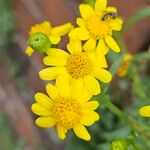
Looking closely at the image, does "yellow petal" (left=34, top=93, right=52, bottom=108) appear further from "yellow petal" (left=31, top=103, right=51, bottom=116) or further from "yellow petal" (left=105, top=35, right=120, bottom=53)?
"yellow petal" (left=105, top=35, right=120, bottom=53)

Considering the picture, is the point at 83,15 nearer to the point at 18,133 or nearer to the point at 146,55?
the point at 146,55

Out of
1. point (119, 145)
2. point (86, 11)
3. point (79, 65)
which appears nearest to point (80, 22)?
point (86, 11)

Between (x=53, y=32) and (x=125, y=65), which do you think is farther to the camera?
(x=125, y=65)

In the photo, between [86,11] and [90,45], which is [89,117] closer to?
[90,45]

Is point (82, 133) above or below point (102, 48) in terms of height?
below

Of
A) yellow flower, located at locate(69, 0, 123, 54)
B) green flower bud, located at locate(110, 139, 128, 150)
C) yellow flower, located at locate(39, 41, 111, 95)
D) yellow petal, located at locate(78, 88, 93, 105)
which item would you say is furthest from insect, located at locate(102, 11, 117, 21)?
green flower bud, located at locate(110, 139, 128, 150)

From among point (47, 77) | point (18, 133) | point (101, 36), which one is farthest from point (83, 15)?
point (18, 133)
